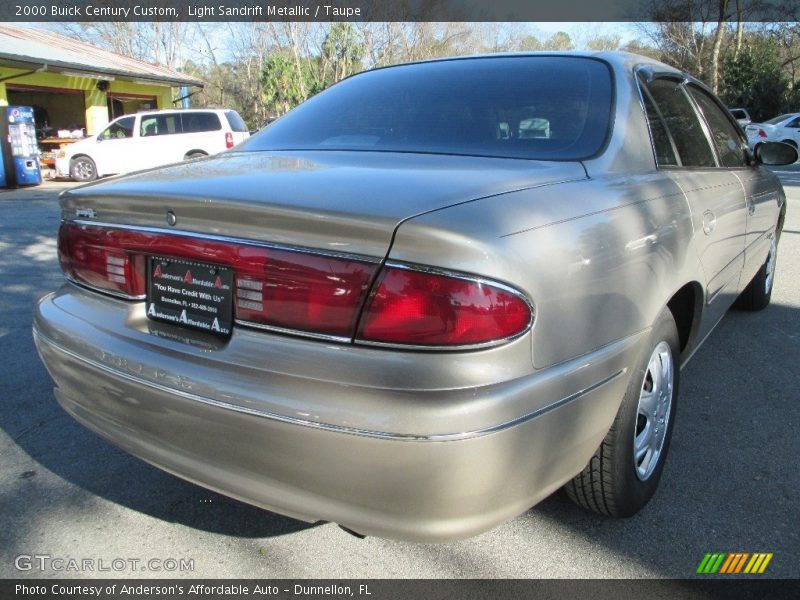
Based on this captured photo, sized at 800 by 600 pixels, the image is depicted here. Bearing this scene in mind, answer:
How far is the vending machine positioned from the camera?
47.1ft

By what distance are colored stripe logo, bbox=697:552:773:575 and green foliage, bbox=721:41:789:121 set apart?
36297 mm

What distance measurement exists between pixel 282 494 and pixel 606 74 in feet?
6.39

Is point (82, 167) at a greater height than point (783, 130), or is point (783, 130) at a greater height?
point (783, 130)

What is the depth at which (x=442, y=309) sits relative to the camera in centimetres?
153

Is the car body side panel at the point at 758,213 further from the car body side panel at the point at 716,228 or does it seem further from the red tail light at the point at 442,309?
the red tail light at the point at 442,309

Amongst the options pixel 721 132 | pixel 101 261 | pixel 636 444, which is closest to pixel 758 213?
pixel 721 132

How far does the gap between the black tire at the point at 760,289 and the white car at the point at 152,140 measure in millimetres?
13730

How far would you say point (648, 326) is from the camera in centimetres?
207

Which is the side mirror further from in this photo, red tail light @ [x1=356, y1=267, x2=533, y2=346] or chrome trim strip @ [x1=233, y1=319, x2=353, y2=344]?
chrome trim strip @ [x1=233, y1=319, x2=353, y2=344]

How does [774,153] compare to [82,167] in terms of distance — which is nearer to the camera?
[774,153]

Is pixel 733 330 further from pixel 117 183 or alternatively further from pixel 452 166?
pixel 117 183

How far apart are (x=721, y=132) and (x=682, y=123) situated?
0.77 m

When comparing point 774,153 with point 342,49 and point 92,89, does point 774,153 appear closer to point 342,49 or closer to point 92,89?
point 92,89

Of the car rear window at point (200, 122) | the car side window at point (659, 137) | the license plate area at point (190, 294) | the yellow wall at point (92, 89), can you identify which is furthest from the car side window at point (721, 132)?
the yellow wall at point (92, 89)
